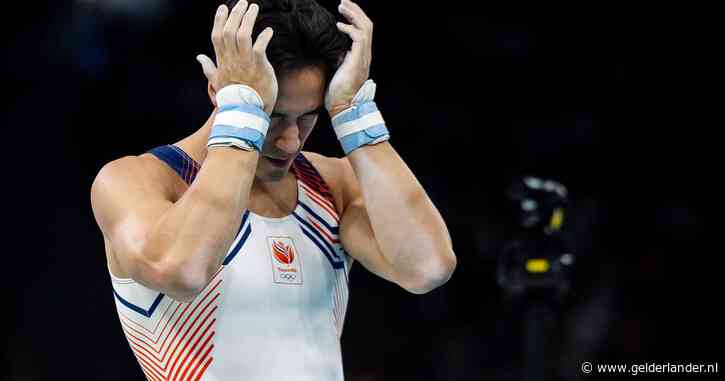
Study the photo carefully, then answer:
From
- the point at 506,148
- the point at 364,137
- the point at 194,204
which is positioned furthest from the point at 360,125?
the point at 506,148

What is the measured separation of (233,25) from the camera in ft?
6.47

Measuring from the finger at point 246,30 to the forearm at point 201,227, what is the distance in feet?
0.84

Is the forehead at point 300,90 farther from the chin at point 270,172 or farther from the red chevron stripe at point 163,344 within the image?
the red chevron stripe at point 163,344

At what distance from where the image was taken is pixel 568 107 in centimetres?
586

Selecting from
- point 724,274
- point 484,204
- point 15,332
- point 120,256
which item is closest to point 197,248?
point 120,256

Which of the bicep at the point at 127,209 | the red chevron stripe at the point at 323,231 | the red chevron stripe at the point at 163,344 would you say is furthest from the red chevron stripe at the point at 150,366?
the red chevron stripe at the point at 323,231

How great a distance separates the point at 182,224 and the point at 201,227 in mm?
39

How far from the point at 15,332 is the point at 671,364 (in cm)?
375

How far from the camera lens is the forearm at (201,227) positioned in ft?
6.06

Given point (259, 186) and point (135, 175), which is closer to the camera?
point (135, 175)

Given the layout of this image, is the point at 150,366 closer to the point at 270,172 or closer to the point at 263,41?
the point at 270,172

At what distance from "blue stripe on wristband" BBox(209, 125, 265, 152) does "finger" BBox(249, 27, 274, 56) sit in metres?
0.17

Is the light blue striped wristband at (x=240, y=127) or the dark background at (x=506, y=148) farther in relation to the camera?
the dark background at (x=506, y=148)

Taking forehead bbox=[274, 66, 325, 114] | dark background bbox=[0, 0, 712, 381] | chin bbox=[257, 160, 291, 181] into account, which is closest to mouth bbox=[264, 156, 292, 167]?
chin bbox=[257, 160, 291, 181]
